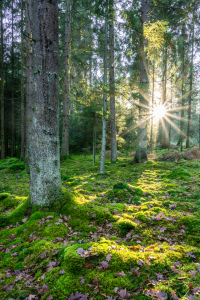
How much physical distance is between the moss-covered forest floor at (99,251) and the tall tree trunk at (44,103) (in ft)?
2.07

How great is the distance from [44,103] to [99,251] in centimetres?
294

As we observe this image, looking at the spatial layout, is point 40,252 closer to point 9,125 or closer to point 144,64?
point 144,64

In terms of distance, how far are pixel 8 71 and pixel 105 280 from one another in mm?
21607

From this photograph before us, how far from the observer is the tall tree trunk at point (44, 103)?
10.5 feet

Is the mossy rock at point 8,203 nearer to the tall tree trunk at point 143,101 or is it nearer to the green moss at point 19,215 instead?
the green moss at point 19,215

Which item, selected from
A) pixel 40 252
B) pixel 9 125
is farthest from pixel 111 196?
pixel 9 125

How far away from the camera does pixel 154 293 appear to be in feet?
5.51

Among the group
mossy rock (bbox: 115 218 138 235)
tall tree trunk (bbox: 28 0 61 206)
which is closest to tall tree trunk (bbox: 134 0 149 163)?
tall tree trunk (bbox: 28 0 61 206)

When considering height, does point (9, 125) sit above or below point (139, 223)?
above

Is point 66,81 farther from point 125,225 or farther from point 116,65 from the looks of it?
point 125,225

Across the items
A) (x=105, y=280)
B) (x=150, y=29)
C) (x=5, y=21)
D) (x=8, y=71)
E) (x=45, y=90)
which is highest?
(x=5, y=21)

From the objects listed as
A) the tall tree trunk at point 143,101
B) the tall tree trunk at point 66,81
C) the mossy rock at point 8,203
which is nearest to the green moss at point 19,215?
the mossy rock at point 8,203

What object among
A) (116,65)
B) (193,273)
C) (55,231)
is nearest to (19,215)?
(55,231)

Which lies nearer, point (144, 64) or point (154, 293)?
point (154, 293)
